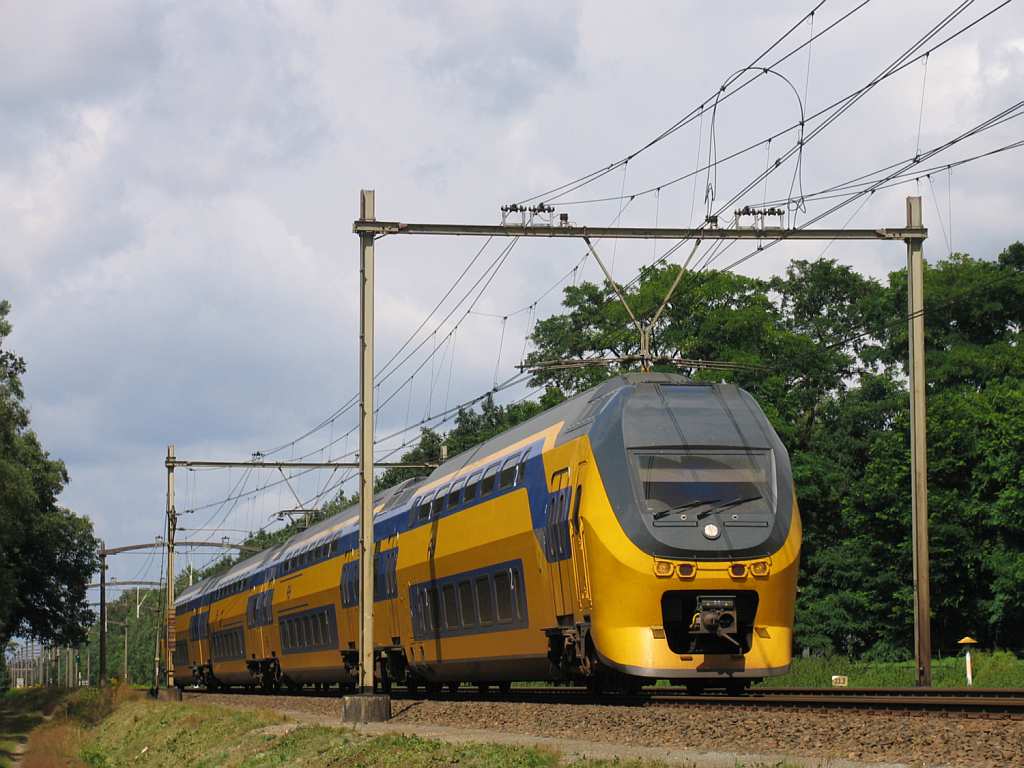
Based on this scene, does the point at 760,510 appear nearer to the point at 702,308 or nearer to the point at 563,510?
the point at 563,510

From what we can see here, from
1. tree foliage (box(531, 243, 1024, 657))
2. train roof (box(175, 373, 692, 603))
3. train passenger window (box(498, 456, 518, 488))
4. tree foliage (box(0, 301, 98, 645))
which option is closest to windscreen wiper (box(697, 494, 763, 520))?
train roof (box(175, 373, 692, 603))

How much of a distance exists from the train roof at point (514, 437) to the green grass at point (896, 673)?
A: 35.5 ft

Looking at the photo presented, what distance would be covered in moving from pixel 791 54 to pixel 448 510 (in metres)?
11.8

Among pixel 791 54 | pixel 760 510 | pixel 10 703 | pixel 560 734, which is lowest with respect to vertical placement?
pixel 10 703

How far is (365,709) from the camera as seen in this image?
2733 cm

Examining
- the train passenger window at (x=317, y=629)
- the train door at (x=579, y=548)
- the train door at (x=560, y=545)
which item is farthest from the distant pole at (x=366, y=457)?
the train passenger window at (x=317, y=629)

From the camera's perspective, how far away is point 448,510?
100.0ft

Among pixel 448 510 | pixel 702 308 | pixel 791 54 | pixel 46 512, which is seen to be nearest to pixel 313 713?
pixel 448 510

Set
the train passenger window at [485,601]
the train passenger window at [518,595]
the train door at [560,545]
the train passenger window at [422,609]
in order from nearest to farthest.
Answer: the train door at [560,545], the train passenger window at [518,595], the train passenger window at [485,601], the train passenger window at [422,609]

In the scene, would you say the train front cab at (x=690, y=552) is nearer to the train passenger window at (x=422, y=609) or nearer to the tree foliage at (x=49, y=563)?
the train passenger window at (x=422, y=609)

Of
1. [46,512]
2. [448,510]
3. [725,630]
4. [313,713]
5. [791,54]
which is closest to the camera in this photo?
[725,630]

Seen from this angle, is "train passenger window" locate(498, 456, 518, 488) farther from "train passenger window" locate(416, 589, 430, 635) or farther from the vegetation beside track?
"train passenger window" locate(416, 589, 430, 635)

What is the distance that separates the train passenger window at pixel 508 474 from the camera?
87.9 ft

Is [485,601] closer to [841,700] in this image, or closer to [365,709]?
[365,709]
